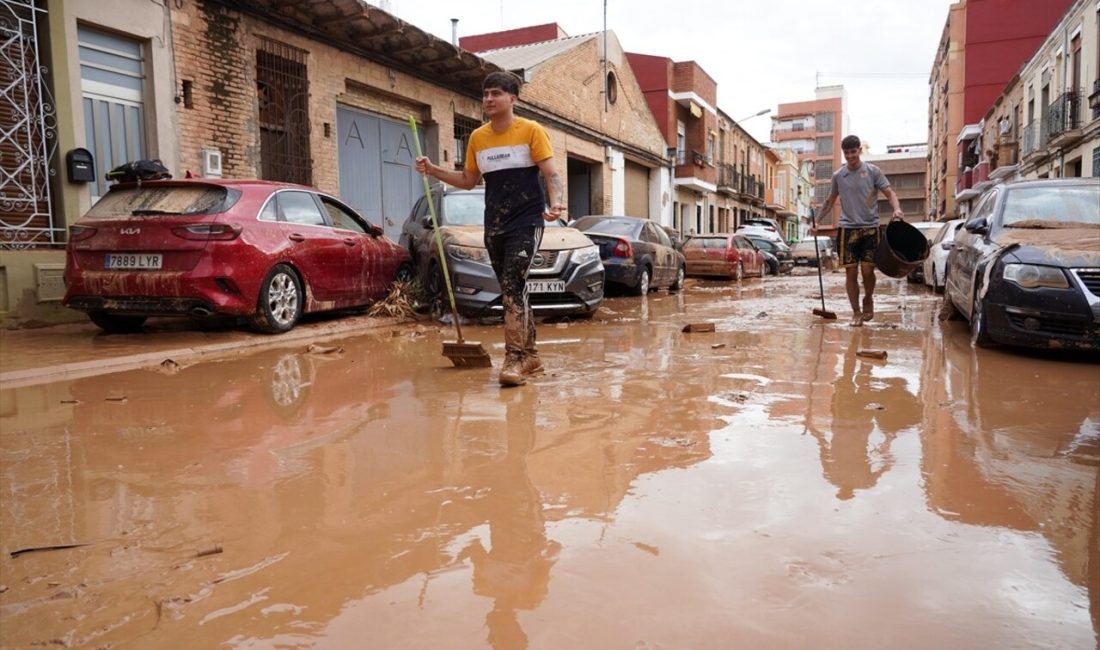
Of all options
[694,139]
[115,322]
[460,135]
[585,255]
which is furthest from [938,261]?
[694,139]

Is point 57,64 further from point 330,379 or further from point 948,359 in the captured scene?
point 948,359

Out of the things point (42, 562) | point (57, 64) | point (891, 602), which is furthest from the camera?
point (57, 64)

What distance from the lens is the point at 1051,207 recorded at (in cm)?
691

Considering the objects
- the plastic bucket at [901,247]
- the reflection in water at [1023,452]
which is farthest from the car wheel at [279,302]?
the plastic bucket at [901,247]

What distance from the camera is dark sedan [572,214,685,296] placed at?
42.5 feet

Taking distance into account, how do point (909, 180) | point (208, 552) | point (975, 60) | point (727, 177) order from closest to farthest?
point (208, 552) → point (727, 177) → point (975, 60) → point (909, 180)

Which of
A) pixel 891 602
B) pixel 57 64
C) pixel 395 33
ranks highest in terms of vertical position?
pixel 395 33

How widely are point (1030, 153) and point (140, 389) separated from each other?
112 feet

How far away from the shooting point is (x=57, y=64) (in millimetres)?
8711

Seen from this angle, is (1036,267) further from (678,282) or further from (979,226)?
(678,282)

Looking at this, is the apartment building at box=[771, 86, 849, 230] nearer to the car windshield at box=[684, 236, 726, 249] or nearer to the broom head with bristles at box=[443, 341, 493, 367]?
the car windshield at box=[684, 236, 726, 249]

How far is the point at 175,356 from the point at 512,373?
2.95m

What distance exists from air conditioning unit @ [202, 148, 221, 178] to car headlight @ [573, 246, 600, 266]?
5.51 meters

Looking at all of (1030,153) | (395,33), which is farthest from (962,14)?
(395,33)
